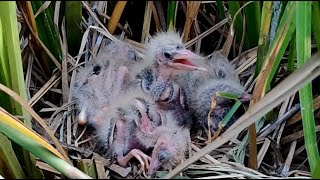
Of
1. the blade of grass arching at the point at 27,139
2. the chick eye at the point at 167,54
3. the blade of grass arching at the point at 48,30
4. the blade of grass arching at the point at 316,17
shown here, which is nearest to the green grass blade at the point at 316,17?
A: the blade of grass arching at the point at 316,17

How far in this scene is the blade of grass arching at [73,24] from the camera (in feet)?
6.06

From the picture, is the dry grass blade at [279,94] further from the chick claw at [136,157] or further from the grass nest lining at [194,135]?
the chick claw at [136,157]

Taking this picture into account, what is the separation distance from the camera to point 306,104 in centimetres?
141

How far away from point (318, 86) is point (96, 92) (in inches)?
25.3

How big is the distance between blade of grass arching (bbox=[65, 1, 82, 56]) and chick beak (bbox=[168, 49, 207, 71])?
0.31 meters

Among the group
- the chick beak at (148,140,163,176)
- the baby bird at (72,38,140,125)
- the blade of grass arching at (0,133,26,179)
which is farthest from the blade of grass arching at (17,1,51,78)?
the chick beak at (148,140,163,176)

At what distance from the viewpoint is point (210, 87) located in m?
1.87

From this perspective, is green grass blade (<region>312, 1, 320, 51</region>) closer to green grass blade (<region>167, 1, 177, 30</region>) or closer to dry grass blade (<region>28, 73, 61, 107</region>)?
green grass blade (<region>167, 1, 177, 30</region>)

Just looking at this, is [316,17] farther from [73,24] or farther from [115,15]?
[73,24]

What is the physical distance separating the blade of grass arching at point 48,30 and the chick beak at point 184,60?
36cm

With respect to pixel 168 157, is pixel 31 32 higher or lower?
A: higher

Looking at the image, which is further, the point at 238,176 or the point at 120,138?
the point at 120,138

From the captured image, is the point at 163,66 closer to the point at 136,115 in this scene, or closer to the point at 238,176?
the point at 136,115

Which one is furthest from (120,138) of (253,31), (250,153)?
(253,31)
